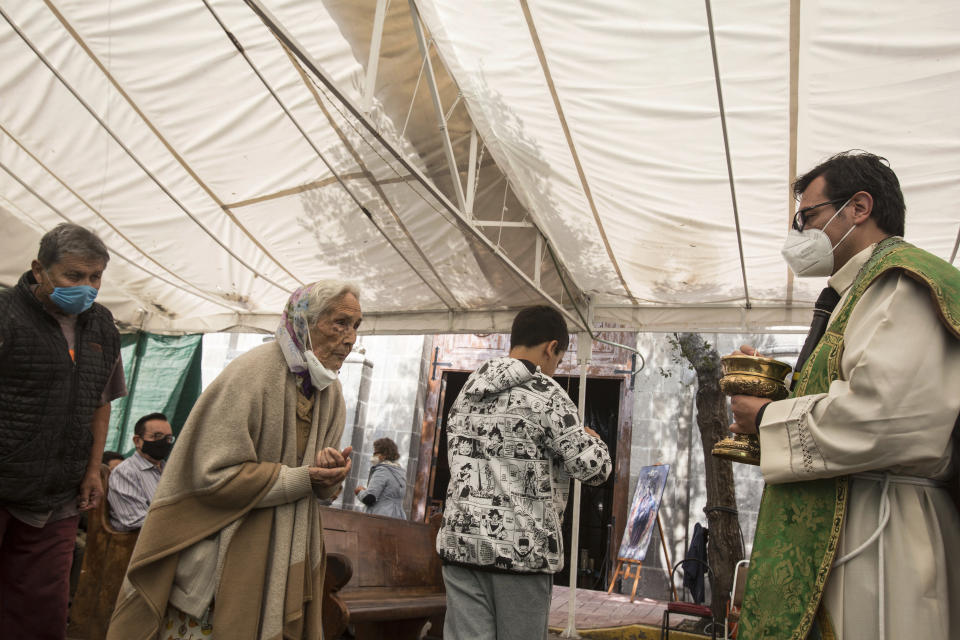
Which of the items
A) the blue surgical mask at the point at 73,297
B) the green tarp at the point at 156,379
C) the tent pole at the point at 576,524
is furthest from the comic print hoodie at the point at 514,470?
the green tarp at the point at 156,379

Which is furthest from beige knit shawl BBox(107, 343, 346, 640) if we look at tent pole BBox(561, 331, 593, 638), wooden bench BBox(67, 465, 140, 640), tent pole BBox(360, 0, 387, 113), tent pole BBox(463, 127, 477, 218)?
tent pole BBox(561, 331, 593, 638)

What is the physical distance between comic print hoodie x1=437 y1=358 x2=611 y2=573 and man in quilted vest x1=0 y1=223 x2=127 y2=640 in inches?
55.9

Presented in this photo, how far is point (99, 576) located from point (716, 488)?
6.38 metres

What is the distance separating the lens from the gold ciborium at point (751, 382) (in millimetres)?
1770

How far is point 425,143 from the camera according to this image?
5.83 meters

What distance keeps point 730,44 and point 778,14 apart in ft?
1.01

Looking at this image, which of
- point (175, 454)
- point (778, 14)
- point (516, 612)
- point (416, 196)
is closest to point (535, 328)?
point (516, 612)

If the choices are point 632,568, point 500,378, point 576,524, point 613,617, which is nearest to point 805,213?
point 500,378

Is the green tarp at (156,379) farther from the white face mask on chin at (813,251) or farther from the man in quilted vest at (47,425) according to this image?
the white face mask on chin at (813,251)

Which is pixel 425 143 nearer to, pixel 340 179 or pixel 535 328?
pixel 340 179

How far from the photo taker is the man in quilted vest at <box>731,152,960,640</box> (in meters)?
1.42

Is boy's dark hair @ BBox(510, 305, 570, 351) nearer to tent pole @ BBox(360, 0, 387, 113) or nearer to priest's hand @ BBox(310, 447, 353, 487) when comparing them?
priest's hand @ BBox(310, 447, 353, 487)

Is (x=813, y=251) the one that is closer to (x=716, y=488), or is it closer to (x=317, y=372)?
(x=317, y=372)

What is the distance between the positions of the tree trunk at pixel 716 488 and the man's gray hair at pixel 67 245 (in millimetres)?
6151
